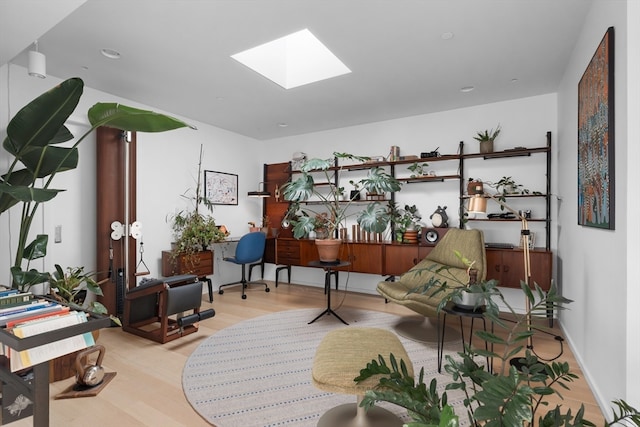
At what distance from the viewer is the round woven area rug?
6.64 ft

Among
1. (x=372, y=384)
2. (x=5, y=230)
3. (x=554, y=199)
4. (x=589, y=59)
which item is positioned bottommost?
(x=372, y=384)

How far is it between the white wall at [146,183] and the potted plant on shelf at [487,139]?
372 centimetres

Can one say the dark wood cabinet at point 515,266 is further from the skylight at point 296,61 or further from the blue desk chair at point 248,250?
the blue desk chair at point 248,250

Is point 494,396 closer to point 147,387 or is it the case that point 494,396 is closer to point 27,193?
point 27,193

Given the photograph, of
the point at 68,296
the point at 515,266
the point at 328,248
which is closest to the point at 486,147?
the point at 515,266

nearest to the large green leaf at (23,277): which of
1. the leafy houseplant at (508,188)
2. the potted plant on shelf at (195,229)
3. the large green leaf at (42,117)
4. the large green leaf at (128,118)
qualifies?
the large green leaf at (42,117)

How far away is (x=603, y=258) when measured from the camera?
6.44 feet

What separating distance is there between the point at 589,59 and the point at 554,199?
1.94 meters

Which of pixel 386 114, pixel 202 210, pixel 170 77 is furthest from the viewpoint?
pixel 202 210

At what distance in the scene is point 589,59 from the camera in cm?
232

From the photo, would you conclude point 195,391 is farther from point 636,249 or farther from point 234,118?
point 234,118

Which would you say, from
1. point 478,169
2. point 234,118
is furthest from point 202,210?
point 478,169

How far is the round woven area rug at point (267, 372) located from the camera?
6.64 ft

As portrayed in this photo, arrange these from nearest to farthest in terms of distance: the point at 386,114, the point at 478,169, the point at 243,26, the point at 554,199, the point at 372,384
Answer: the point at 372,384
the point at 243,26
the point at 554,199
the point at 478,169
the point at 386,114
